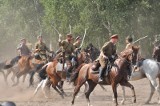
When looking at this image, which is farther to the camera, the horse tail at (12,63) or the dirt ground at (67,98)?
the horse tail at (12,63)

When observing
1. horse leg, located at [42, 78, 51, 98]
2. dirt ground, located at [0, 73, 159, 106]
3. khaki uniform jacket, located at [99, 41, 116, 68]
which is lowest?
dirt ground, located at [0, 73, 159, 106]

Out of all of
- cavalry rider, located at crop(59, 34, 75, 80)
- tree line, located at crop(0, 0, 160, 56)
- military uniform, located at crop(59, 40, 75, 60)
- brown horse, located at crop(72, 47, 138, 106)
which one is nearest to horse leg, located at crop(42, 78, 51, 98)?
cavalry rider, located at crop(59, 34, 75, 80)

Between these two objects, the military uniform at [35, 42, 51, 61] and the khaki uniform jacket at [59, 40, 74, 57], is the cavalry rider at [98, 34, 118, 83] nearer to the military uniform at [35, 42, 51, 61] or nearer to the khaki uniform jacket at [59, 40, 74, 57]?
the khaki uniform jacket at [59, 40, 74, 57]

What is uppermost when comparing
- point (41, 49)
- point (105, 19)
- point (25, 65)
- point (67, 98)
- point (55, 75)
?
point (105, 19)

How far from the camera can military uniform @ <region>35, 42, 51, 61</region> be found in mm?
21250

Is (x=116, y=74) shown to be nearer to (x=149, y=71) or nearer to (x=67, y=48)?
(x=149, y=71)

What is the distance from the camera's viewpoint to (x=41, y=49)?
21.4 m

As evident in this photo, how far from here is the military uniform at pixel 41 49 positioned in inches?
837

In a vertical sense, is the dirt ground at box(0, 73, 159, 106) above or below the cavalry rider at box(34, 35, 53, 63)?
below

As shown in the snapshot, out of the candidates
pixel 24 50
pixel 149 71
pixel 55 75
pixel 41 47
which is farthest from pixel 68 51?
pixel 24 50

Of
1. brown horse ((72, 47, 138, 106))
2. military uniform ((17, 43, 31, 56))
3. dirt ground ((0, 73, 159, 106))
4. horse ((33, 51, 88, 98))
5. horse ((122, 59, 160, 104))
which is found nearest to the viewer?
brown horse ((72, 47, 138, 106))

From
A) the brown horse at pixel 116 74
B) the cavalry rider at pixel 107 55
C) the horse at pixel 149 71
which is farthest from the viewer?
the horse at pixel 149 71

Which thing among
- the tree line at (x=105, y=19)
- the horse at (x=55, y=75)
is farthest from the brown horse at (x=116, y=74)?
the tree line at (x=105, y=19)

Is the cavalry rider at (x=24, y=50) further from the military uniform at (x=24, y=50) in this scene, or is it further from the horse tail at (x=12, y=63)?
the horse tail at (x=12, y=63)
